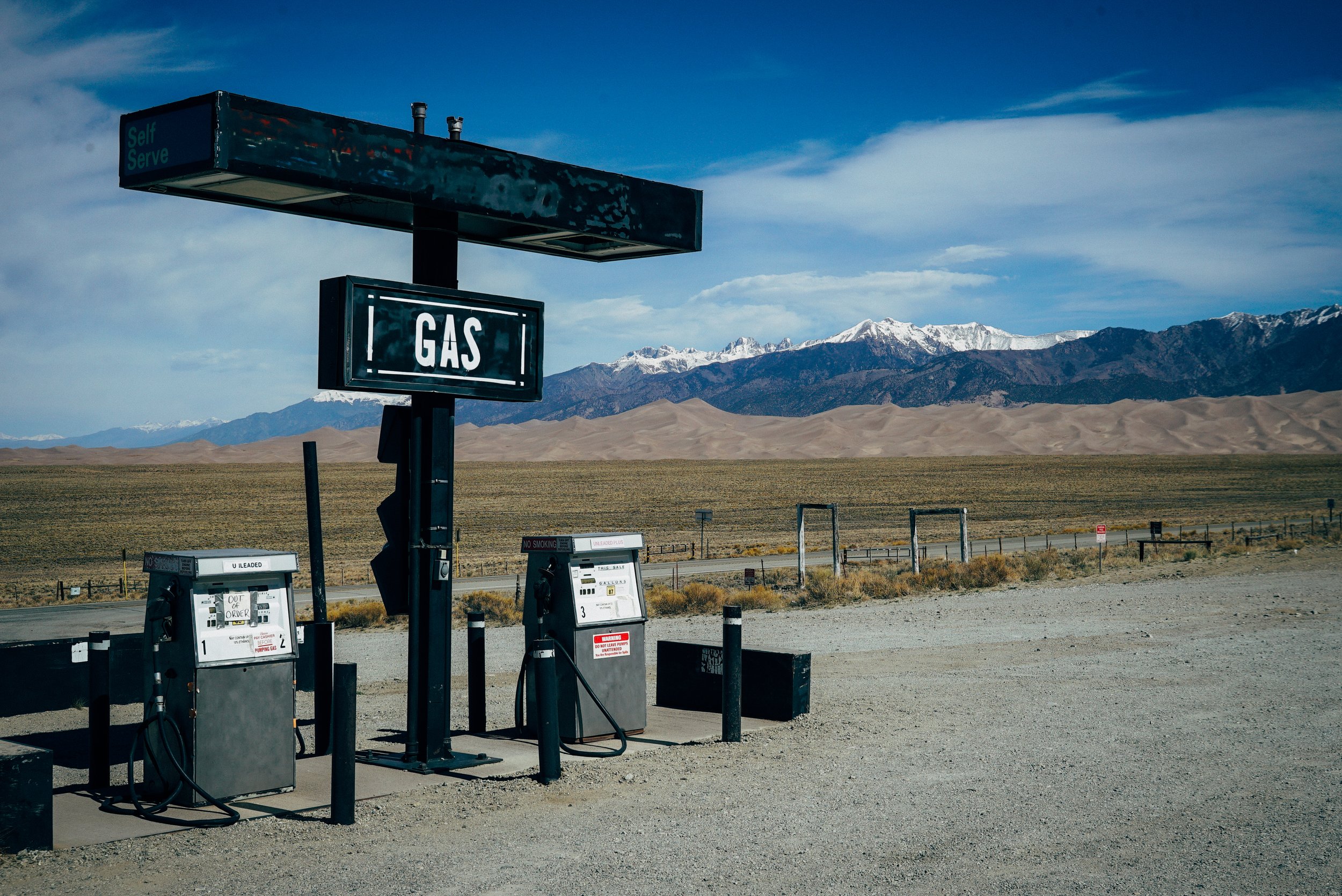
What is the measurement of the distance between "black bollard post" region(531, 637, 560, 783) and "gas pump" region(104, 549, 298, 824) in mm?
1598

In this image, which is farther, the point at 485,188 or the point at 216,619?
the point at 485,188

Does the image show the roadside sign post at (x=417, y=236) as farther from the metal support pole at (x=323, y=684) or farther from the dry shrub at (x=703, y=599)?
the dry shrub at (x=703, y=599)

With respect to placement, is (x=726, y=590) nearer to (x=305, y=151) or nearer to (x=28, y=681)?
(x=28, y=681)

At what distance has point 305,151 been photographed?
7.20 m

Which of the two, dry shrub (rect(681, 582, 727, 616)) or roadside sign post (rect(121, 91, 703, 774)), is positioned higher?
roadside sign post (rect(121, 91, 703, 774))

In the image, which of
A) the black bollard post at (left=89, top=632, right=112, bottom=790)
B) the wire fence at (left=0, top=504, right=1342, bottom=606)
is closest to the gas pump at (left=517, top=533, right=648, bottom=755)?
the black bollard post at (left=89, top=632, right=112, bottom=790)

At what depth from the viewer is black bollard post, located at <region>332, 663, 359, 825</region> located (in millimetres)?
6586

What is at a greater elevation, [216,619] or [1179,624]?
[216,619]

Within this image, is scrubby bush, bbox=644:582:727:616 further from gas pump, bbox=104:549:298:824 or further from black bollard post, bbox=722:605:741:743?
gas pump, bbox=104:549:298:824

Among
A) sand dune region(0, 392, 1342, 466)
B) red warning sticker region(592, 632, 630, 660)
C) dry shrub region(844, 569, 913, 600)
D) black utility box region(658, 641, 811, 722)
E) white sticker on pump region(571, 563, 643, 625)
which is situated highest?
sand dune region(0, 392, 1342, 466)

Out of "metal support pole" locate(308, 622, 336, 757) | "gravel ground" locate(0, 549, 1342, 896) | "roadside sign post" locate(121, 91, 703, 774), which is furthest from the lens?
"metal support pole" locate(308, 622, 336, 757)

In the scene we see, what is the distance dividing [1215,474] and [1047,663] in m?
102

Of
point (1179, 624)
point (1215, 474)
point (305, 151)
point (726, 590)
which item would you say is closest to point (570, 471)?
point (1215, 474)

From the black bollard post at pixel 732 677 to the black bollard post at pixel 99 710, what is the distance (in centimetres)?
429
